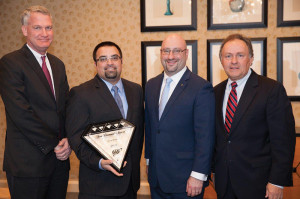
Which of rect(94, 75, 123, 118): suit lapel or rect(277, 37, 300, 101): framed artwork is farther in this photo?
rect(277, 37, 300, 101): framed artwork

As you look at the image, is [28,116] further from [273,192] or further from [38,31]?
[273,192]

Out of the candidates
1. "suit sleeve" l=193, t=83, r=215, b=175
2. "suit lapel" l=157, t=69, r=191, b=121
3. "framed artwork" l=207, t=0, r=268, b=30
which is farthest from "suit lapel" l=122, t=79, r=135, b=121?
"framed artwork" l=207, t=0, r=268, b=30

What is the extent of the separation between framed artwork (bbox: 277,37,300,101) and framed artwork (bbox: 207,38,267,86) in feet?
0.55

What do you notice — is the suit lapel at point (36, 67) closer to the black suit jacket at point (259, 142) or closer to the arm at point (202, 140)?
the arm at point (202, 140)

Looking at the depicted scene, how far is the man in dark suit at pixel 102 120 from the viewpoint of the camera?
2068 millimetres

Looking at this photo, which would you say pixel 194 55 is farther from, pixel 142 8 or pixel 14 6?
pixel 14 6

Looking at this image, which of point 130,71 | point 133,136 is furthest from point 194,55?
point 133,136

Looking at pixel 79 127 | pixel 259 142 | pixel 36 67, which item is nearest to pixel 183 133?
pixel 259 142

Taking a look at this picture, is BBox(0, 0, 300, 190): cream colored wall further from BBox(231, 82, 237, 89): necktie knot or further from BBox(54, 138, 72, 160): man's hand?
BBox(54, 138, 72, 160): man's hand

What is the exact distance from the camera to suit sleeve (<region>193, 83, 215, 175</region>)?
198 centimetres

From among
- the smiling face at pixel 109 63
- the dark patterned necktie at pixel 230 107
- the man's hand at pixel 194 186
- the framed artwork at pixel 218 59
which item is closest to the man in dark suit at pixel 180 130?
the man's hand at pixel 194 186

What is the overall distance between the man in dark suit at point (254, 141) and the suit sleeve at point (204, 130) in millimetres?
114

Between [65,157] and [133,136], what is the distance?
1.88 ft

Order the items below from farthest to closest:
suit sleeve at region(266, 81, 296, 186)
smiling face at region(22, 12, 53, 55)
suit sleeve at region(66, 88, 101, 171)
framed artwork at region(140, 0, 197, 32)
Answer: framed artwork at region(140, 0, 197, 32), smiling face at region(22, 12, 53, 55), suit sleeve at region(66, 88, 101, 171), suit sleeve at region(266, 81, 296, 186)
